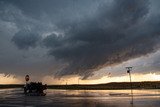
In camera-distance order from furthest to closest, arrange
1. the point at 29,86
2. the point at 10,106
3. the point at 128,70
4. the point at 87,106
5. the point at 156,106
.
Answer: the point at 128,70
the point at 29,86
the point at 10,106
the point at 87,106
the point at 156,106

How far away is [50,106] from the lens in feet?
113

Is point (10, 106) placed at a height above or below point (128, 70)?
below

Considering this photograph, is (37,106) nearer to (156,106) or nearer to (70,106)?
(70,106)

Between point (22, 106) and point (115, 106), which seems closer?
point (115, 106)

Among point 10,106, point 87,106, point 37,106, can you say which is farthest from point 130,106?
point 10,106

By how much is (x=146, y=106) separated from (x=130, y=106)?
1592mm

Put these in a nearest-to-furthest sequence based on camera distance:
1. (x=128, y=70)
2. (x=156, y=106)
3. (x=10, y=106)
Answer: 1. (x=156, y=106)
2. (x=10, y=106)
3. (x=128, y=70)

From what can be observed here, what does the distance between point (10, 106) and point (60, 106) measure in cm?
580

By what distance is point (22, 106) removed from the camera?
35.5 meters

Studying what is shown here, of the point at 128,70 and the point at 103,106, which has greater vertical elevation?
the point at 128,70

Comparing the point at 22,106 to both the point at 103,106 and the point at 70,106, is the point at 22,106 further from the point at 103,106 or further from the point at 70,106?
the point at 103,106

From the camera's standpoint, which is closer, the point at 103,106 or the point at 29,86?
the point at 103,106

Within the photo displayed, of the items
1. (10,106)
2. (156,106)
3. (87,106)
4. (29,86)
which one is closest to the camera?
(156,106)

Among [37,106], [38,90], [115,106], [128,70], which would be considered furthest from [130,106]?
[128,70]
